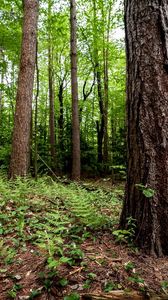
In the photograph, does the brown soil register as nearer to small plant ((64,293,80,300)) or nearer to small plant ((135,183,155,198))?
small plant ((64,293,80,300))

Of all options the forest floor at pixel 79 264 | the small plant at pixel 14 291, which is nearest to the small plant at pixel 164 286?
the forest floor at pixel 79 264

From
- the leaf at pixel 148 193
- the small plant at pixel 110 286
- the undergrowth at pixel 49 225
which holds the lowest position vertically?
the small plant at pixel 110 286

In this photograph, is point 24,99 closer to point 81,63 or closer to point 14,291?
point 14,291

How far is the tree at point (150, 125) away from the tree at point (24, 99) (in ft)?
15.9

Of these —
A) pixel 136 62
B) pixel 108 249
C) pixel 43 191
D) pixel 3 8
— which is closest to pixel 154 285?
pixel 108 249

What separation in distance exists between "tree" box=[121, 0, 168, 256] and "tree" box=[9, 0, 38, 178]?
4853mm

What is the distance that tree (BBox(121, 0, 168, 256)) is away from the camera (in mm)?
2621

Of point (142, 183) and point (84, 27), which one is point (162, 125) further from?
point (84, 27)

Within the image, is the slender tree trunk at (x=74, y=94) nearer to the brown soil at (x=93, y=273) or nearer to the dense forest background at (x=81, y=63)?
the dense forest background at (x=81, y=63)

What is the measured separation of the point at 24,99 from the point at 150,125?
5273 millimetres

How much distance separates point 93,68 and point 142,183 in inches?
625

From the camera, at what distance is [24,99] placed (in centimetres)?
727

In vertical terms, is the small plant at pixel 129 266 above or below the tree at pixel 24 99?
below

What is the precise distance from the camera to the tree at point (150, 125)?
2621 millimetres
